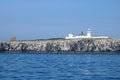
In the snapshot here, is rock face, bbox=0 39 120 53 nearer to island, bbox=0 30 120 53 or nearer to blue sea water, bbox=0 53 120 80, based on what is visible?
island, bbox=0 30 120 53

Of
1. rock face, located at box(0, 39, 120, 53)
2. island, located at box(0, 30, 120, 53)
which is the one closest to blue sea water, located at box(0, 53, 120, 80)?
island, located at box(0, 30, 120, 53)

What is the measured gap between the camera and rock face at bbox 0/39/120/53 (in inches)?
6914

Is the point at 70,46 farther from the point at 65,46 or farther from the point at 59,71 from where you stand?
the point at 59,71

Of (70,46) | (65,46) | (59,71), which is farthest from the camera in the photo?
(65,46)

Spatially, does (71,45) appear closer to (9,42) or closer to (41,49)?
(41,49)

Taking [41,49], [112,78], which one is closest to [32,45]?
[41,49]

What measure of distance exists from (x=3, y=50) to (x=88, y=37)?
42.6m

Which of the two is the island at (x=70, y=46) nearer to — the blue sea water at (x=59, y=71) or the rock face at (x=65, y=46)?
the rock face at (x=65, y=46)

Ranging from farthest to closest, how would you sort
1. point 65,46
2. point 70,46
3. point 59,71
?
1. point 65,46
2. point 70,46
3. point 59,71

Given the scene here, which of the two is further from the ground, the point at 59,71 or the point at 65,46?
the point at 65,46

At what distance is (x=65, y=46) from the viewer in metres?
182

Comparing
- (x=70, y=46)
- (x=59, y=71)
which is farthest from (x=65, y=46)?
(x=59, y=71)

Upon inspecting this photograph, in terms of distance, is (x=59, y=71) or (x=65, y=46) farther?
(x=65, y=46)

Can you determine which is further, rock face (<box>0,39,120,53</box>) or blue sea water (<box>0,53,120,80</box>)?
rock face (<box>0,39,120,53</box>)
